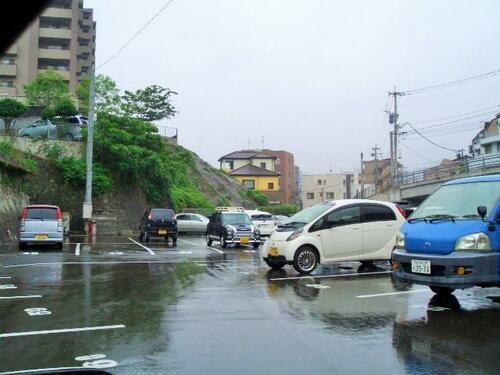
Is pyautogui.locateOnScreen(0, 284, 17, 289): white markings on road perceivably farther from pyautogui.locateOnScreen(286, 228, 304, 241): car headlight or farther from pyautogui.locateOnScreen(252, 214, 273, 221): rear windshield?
pyautogui.locateOnScreen(252, 214, 273, 221): rear windshield

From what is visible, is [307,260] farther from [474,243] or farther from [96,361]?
[96,361]

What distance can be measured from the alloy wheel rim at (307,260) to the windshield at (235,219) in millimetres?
10019

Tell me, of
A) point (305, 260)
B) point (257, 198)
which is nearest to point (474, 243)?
point (305, 260)

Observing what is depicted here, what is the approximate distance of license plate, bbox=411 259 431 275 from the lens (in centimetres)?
808

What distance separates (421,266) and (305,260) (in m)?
4.77

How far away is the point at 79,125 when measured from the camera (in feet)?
111

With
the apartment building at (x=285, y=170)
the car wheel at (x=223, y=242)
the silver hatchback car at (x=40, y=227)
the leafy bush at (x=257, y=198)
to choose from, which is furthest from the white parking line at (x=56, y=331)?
the apartment building at (x=285, y=170)

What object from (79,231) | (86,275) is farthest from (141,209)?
(86,275)

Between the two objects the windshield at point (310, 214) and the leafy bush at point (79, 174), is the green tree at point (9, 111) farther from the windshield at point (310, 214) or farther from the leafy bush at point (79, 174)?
the windshield at point (310, 214)

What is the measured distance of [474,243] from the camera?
25.8ft

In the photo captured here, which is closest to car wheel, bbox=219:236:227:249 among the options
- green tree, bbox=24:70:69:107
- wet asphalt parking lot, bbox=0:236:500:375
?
wet asphalt parking lot, bbox=0:236:500:375

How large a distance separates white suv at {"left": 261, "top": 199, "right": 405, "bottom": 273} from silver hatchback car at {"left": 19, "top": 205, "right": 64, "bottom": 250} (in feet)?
33.4

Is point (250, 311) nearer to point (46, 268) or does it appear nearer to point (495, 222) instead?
point (495, 222)

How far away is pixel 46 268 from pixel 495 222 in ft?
35.5
